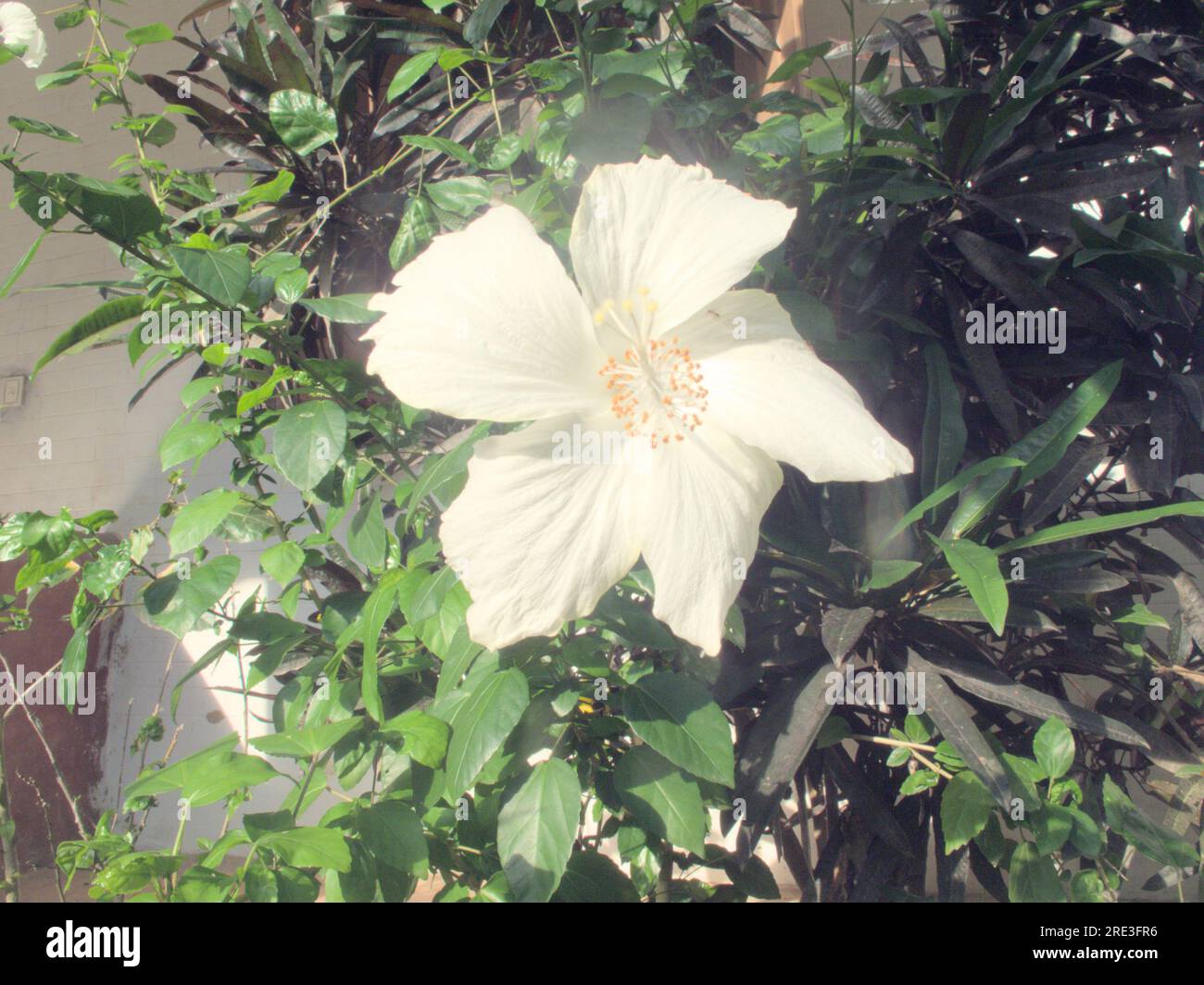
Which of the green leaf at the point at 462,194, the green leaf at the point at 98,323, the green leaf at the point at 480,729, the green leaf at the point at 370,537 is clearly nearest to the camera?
the green leaf at the point at 480,729

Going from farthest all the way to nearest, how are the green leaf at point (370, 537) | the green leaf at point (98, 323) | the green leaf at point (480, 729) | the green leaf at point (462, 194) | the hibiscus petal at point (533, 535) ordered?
the green leaf at point (370, 537)
the green leaf at point (462, 194)
the green leaf at point (98, 323)
the green leaf at point (480, 729)
the hibiscus petal at point (533, 535)

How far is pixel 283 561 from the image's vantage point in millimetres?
1102

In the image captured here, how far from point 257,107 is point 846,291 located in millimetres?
1259

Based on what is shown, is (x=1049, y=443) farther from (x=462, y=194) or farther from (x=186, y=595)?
(x=186, y=595)

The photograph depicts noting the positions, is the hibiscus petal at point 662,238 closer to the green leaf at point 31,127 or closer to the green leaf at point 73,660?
the green leaf at point 31,127

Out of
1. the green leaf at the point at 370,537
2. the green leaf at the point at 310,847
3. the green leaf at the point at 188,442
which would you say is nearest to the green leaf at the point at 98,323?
the green leaf at the point at 188,442

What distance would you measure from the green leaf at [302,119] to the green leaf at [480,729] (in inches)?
35.4

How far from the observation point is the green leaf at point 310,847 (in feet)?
2.50

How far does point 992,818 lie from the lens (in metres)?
1.05

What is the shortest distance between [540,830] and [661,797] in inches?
5.9

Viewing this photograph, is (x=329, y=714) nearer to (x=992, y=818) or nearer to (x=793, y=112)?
(x=992, y=818)
